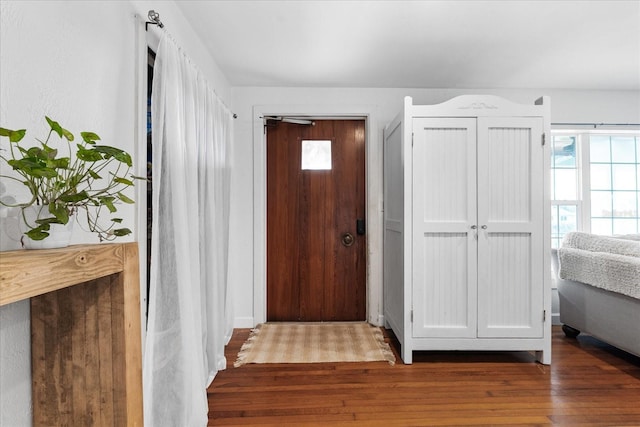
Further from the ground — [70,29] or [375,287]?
[70,29]

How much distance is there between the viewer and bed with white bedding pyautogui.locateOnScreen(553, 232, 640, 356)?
2.54 metres

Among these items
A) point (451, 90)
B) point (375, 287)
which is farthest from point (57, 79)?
point (451, 90)

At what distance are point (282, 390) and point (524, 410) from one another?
4.55 ft

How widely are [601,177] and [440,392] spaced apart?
302 centimetres

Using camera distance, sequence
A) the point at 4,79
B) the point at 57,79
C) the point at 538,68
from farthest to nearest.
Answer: the point at 538,68 → the point at 57,79 → the point at 4,79

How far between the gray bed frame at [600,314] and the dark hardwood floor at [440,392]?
6.9 inches

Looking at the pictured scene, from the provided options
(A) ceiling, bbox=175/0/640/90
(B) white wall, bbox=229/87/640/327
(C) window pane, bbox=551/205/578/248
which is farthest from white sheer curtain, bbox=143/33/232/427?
(C) window pane, bbox=551/205/578/248

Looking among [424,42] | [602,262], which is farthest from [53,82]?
[602,262]

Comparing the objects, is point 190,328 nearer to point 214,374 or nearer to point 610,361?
point 214,374

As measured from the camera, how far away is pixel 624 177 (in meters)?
3.74

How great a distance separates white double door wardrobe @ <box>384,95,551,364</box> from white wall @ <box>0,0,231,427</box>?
5.87ft

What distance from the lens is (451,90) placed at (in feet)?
11.7

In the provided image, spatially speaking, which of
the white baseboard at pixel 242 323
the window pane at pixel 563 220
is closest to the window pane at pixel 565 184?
the window pane at pixel 563 220

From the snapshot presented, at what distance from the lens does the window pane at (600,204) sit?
3.71 meters
